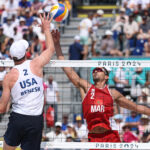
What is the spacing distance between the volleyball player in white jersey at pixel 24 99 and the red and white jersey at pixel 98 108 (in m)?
1.00

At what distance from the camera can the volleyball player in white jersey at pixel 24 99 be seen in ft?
18.1

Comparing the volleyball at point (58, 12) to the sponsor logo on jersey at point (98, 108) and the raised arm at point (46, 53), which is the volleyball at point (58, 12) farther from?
the sponsor logo on jersey at point (98, 108)

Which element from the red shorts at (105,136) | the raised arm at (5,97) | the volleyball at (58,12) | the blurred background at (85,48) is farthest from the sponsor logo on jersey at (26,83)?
the blurred background at (85,48)

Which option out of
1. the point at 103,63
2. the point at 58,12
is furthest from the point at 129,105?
the point at 58,12

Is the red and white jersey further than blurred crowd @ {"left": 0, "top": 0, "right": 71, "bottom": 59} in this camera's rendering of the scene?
No

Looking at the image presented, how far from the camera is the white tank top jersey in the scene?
555 centimetres

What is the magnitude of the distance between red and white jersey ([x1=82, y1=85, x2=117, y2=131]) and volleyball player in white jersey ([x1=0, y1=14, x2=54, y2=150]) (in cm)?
100

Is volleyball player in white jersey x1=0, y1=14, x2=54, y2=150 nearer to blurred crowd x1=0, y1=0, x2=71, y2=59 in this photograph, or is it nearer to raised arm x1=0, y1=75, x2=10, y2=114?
raised arm x1=0, y1=75, x2=10, y2=114

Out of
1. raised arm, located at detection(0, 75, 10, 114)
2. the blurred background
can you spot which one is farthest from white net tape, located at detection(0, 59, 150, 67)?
the blurred background


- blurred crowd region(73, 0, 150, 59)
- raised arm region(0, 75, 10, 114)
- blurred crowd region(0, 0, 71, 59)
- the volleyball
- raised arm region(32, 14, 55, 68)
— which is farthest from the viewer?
blurred crowd region(0, 0, 71, 59)

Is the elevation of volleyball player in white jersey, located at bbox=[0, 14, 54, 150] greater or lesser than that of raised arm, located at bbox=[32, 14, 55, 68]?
lesser

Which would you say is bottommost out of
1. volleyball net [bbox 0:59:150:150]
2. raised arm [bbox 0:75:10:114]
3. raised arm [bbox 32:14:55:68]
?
volleyball net [bbox 0:59:150:150]

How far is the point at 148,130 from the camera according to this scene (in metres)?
10.5

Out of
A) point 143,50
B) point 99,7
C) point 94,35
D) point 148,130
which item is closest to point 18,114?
point 148,130
